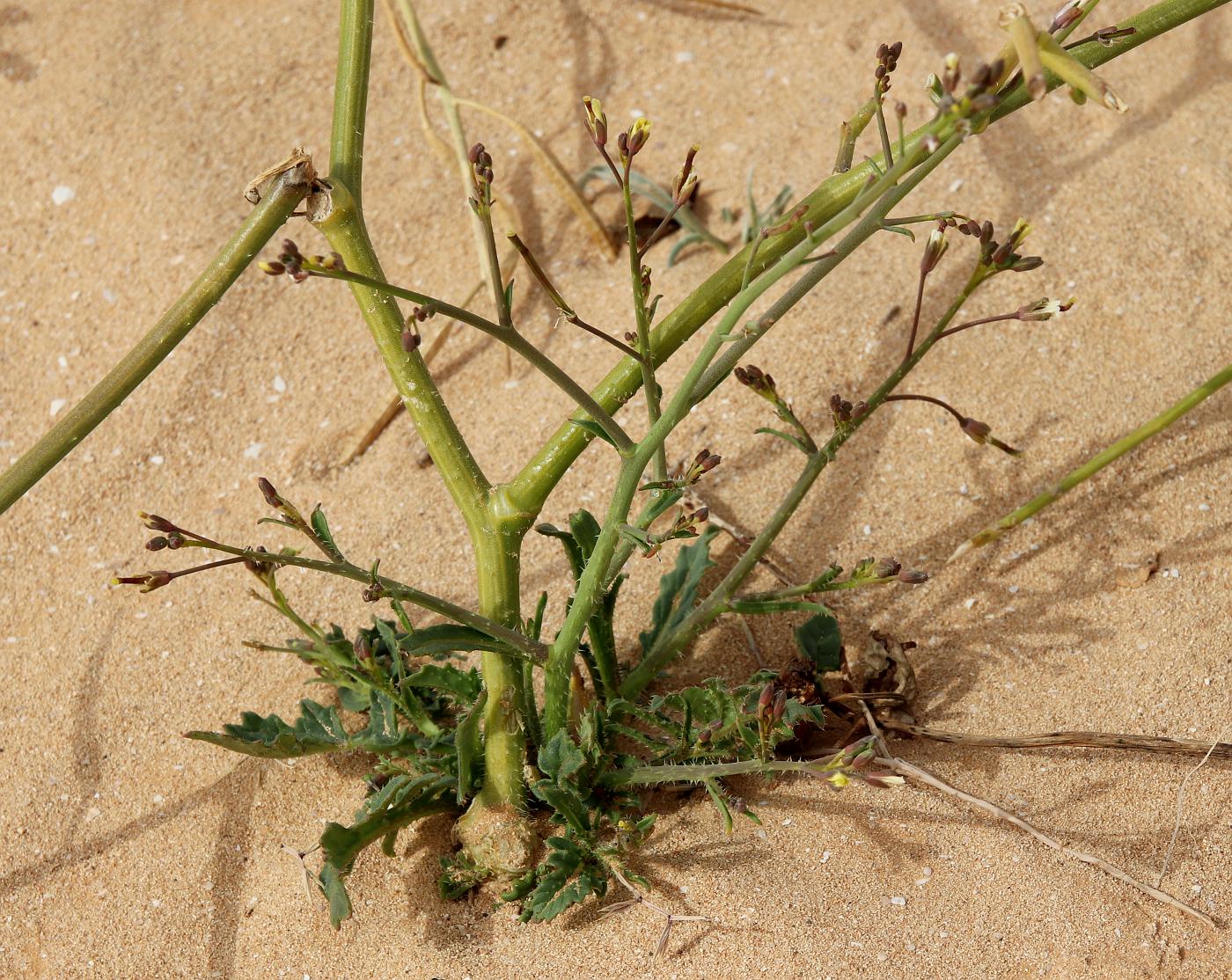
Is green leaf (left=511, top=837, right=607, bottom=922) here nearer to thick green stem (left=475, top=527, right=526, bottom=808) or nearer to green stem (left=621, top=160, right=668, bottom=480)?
thick green stem (left=475, top=527, right=526, bottom=808)

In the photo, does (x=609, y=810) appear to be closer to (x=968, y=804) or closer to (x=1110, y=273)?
(x=968, y=804)

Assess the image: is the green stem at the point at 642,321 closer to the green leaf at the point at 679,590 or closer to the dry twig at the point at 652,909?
the green leaf at the point at 679,590

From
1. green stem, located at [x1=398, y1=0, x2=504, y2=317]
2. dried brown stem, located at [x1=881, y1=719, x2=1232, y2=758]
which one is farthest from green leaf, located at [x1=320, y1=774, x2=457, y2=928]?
green stem, located at [x1=398, y1=0, x2=504, y2=317]

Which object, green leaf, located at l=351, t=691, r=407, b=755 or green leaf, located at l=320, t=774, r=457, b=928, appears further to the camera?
green leaf, located at l=351, t=691, r=407, b=755

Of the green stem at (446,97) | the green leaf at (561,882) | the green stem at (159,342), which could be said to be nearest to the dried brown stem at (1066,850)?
the green leaf at (561,882)

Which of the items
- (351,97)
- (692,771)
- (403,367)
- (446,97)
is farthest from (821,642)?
(446,97)
